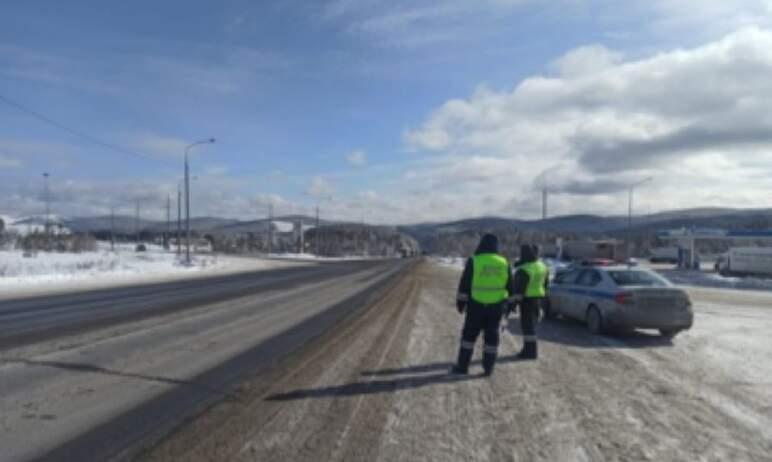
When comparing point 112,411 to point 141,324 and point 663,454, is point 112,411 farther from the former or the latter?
point 141,324

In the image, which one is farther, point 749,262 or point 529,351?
point 749,262

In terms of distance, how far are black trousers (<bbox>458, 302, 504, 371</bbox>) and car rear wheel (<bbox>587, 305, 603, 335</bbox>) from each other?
5581 mm

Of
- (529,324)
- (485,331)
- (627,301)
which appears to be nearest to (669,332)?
(627,301)

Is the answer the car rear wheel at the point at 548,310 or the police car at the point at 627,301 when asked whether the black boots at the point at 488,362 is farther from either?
the car rear wheel at the point at 548,310

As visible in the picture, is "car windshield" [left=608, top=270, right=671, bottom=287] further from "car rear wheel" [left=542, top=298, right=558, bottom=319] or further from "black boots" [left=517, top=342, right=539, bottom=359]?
"black boots" [left=517, top=342, right=539, bottom=359]

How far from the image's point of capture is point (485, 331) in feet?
31.1

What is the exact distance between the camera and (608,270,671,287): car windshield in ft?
46.6

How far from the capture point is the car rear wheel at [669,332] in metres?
13.5

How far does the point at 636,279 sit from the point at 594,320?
125 centimetres

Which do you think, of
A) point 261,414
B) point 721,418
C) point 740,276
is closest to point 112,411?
point 261,414

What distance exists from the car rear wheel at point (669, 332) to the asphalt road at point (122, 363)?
6920mm

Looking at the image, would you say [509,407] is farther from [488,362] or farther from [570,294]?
[570,294]

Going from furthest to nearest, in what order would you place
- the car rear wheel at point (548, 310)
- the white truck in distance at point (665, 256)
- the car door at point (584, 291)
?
the white truck in distance at point (665, 256), the car rear wheel at point (548, 310), the car door at point (584, 291)

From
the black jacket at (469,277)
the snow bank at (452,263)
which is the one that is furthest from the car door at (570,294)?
the snow bank at (452,263)
